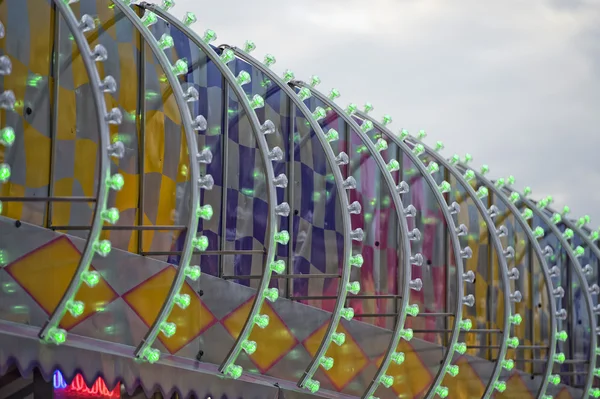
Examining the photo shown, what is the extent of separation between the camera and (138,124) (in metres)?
11.8

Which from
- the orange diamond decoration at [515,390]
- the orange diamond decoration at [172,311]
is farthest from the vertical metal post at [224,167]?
the orange diamond decoration at [515,390]

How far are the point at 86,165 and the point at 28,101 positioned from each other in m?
1.02

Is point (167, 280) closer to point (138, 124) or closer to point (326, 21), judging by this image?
point (138, 124)

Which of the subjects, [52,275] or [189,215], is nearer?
[189,215]

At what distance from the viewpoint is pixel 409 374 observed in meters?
15.6

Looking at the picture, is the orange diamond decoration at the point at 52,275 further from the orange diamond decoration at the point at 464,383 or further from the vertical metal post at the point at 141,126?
the orange diamond decoration at the point at 464,383

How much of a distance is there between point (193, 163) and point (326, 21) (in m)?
→ 7.70

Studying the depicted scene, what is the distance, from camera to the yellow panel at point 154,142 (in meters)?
12.0

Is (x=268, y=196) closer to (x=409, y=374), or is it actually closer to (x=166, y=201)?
(x=166, y=201)

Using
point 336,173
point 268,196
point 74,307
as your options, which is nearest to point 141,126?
point 268,196

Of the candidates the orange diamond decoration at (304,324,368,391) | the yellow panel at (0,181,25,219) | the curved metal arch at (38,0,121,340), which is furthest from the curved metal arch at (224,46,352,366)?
the curved metal arch at (38,0,121,340)

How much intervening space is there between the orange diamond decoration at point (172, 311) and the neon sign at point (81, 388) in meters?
0.79

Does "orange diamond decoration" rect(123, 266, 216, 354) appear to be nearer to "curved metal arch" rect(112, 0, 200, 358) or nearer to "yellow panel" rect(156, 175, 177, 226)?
"yellow panel" rect(156, 175, 177, 226)

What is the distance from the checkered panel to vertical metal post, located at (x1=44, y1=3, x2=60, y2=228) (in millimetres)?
42
